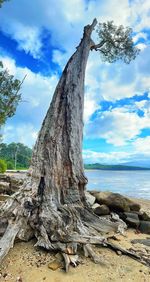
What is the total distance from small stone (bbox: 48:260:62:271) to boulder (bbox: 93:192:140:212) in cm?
473

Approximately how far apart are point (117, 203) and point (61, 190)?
3.21 m

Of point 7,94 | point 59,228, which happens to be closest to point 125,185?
point 7,94

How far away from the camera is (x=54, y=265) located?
210 inches

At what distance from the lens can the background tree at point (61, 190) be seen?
5.90 meters

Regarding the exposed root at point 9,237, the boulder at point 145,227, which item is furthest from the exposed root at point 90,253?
the boulder at point 145,227

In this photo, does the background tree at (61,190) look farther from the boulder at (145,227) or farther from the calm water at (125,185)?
the calm water at (125,185)

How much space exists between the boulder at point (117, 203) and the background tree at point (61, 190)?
2517 millimetres

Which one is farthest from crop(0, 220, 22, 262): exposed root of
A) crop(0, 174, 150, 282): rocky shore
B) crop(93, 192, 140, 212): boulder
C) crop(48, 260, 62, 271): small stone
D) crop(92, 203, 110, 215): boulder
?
crop(93, 192, 140, 212): boulder

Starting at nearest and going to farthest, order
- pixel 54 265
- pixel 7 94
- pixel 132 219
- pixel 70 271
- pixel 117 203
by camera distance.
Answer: pixel 70 271, pixel 54 265, pixel 132 219, pixel 117 203, pixel 7 94

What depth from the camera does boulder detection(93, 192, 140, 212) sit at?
9.80 m

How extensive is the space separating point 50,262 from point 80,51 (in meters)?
7.67

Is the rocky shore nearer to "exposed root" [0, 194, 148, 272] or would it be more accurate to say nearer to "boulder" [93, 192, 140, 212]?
"exposed root" [0, 194, 148, 272]

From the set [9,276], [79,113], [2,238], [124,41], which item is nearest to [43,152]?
[79,113]

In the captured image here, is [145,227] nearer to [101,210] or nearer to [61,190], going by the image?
[101,210]
